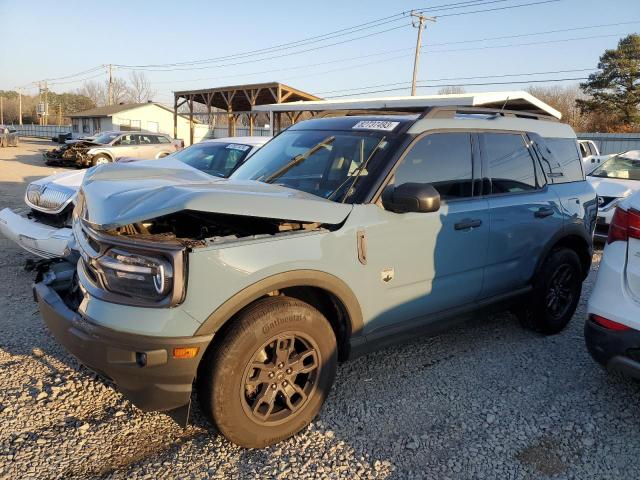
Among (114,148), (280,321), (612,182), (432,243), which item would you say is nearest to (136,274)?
(280,321)

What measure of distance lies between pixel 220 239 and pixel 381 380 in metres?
1.80

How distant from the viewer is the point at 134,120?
54438 mm

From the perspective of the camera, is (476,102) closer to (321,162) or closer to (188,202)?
(321,162)

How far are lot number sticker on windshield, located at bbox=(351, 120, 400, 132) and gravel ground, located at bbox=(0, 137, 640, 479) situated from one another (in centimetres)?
180

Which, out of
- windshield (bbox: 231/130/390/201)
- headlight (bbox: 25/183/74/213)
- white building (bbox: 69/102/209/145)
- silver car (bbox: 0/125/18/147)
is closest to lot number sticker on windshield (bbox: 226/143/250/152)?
headlight (bbox: 25/183/74/213)

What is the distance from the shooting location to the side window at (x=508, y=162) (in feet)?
13.0

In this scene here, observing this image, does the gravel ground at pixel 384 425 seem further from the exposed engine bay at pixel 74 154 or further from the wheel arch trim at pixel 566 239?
the exposed engine bay at pixel 74 154

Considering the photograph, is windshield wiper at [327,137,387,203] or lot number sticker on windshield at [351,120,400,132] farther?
lot number sticker on windshield at [351,120,400,132]

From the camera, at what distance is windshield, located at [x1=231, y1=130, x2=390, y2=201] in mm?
→ 3312

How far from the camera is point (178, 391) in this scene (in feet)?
8.31

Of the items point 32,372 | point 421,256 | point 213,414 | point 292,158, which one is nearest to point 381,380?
point 421,256

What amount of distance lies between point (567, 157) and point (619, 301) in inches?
83.0

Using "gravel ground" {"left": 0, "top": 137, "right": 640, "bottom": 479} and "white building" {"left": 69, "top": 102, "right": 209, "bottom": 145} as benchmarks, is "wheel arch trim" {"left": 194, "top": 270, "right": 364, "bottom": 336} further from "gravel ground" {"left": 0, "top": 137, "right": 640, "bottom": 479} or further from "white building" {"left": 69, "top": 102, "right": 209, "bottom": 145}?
"white building" {"left": 69, "top": 102, "right": 209, "bottom": 145}

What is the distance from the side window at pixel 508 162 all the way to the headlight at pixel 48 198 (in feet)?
13.5
